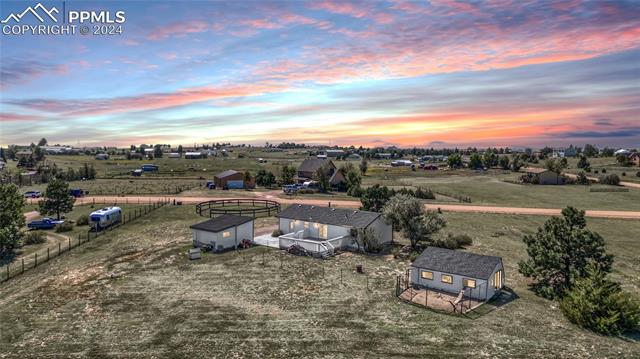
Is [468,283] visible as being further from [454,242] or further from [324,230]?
[324,230]

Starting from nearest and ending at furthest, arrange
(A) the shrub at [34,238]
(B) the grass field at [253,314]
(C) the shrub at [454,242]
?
1. (B) the grass field at [253,314]
2. (C) the shrub at [454,242]
3. (A) the shrub at [34,238]

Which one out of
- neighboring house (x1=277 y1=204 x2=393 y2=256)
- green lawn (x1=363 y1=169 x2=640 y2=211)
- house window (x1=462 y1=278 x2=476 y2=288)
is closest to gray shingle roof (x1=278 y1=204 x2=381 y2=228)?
neighboring house (x1=277 y1=204 x2=393 y2=256)

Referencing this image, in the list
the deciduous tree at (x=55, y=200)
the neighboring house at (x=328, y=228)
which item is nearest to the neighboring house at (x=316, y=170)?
the neighboring house at (x=328, y=228)

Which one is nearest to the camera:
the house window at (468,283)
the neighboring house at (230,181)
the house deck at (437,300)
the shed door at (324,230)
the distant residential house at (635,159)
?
the house deck at (437,300)

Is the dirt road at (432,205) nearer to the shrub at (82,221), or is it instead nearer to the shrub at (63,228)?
the shrub at (82,221)

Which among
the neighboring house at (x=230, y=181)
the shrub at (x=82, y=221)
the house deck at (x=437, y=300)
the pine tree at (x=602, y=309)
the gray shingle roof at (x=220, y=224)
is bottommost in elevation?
the house deck at (x=437, y=300)

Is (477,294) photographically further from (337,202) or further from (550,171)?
(550,171)

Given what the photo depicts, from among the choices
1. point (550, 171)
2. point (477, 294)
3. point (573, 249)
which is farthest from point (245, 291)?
point (550, 171)

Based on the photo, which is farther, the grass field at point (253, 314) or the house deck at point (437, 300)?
the house deck at point (437, 300)
